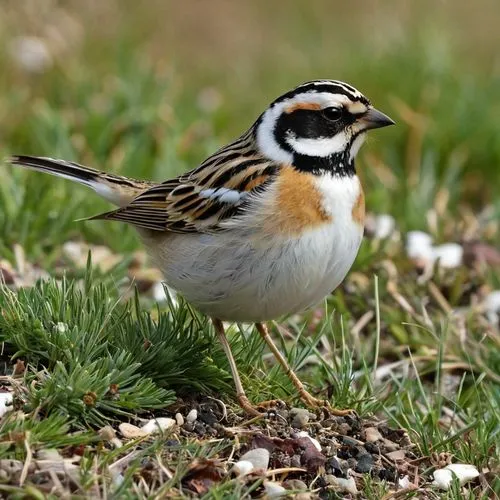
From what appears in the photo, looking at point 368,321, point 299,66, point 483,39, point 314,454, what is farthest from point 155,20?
point 314,454

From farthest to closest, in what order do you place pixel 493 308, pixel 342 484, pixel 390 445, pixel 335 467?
pixel 493 308
pixel 390 445
pixel 335 467
pixel 342 484

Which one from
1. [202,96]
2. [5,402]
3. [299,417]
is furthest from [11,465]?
[202,96]

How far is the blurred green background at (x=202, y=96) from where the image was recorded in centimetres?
803

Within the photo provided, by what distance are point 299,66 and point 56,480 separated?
25.0 ft

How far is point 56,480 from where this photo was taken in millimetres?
4246

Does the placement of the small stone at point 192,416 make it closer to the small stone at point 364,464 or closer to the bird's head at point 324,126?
the small stone at point 364,464

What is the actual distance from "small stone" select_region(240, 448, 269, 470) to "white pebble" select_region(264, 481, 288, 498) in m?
0.09

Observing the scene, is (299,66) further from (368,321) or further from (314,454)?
(314,454)

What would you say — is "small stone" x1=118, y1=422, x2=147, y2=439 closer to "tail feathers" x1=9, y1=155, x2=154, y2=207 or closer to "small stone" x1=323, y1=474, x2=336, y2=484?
"small stone" x1=323, y1=474, x2=336, y2=484

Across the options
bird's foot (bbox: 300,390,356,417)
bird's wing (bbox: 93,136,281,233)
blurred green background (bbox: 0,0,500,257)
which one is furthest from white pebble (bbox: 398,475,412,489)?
blurred green background (bbox: 0,0,500,257)

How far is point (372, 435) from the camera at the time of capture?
17.4 feet

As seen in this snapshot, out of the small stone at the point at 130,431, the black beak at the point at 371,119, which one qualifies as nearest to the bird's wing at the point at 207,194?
the black beak at the point at 371,119

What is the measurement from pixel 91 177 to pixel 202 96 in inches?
164

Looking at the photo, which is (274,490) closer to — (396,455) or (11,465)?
(396,455)
